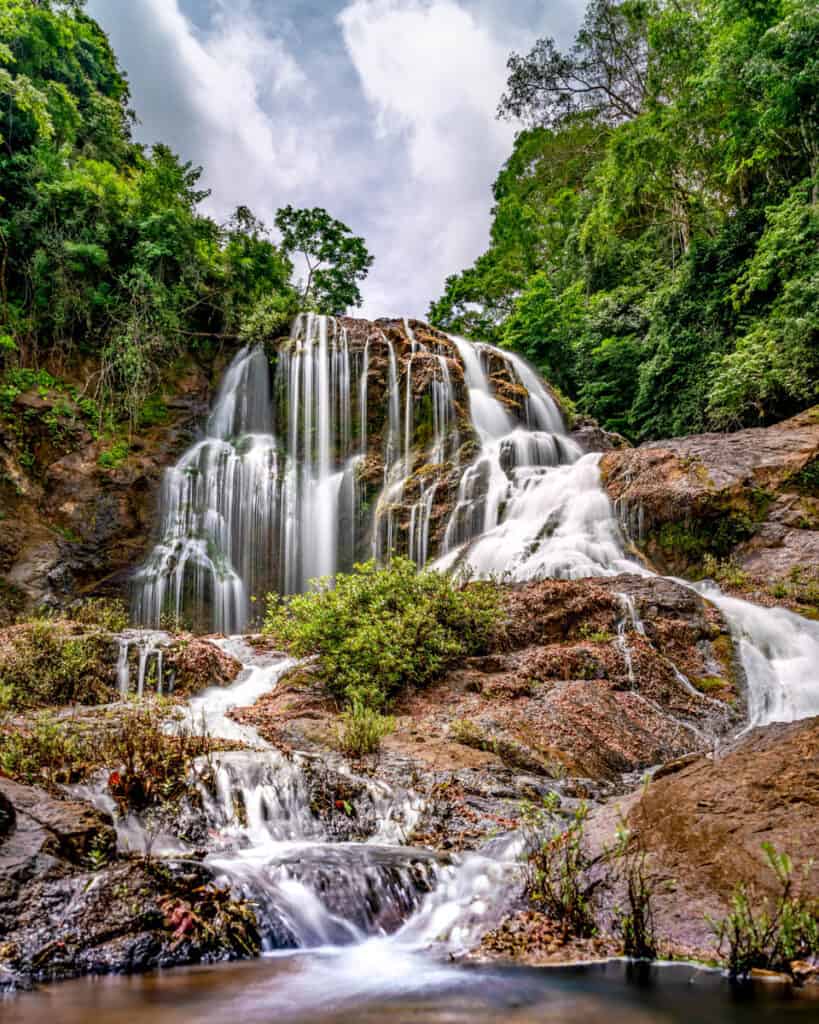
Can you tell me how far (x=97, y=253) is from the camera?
1811cm

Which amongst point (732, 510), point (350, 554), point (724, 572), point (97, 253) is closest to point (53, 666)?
point (350, 554)

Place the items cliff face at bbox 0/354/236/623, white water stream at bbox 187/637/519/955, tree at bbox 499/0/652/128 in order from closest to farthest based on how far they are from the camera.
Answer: white water stream at bbox 187/637/519/955 < cliff face at bbox 0/354/236/623 < tree at bbox 499/0/652/128

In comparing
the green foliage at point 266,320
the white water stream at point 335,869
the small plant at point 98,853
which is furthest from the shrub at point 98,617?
the green foliage at point 266,320

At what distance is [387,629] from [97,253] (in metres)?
15.2

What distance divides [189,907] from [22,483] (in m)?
14.7

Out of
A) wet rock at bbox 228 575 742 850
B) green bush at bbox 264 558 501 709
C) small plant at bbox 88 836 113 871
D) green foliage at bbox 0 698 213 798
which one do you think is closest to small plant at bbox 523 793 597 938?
wet rock at bbox 228 575 742 850

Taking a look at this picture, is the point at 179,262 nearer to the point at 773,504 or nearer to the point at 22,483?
the point at 22,483

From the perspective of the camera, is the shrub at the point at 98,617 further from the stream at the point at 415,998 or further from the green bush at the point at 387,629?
the stream at the point at 415,998

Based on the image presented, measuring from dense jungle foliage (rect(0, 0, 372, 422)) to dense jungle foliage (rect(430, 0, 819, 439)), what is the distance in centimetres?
1176

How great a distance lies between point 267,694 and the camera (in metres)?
9.21

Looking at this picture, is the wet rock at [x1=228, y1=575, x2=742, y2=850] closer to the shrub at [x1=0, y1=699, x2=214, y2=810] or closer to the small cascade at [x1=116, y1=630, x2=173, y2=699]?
the shrub at [x1=0, y1=699, x2=214, y2=810]

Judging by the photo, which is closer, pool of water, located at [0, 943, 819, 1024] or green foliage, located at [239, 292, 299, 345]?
pool of water, located at [0, 943, 819, 1024]

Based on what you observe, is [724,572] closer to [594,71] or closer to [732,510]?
[732,510]

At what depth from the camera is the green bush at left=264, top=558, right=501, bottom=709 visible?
8711 millimetres
